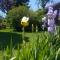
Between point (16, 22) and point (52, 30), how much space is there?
2463 cm

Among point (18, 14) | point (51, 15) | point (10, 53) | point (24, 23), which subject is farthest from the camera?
point (18, 14)

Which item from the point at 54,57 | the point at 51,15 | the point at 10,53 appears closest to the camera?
the point at 10,53

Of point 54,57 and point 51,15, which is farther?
point 51,15

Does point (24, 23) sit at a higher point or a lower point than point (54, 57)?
higher

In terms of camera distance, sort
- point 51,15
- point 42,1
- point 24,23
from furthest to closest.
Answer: point 42,1, point 51,15, point 24,23

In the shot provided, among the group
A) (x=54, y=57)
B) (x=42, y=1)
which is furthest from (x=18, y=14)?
(x=54, y=57)

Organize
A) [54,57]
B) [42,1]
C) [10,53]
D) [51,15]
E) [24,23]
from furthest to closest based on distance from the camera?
[42,1] → [51,15] → [24,23] → [54,57] → [10,53]

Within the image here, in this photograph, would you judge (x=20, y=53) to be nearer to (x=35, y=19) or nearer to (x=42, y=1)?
(x=35, y=19)

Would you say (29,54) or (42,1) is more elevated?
(42,1)

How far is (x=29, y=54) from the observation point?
4273mm

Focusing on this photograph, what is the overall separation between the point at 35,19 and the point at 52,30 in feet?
81.3

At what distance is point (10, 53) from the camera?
13.5 ft

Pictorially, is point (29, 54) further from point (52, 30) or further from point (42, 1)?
point (42, 1)

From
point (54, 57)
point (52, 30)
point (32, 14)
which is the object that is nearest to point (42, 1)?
point (32, 14)
